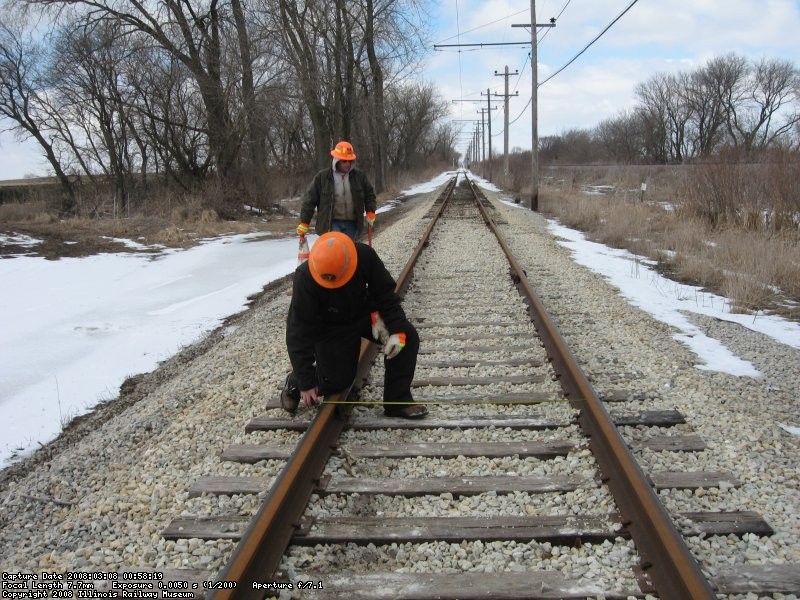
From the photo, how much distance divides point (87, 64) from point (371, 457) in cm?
2231

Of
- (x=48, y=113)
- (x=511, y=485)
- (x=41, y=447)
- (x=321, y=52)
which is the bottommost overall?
(x=41, y=447)

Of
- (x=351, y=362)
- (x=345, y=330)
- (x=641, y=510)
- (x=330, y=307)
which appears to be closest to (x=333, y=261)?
(x=330, y=307)

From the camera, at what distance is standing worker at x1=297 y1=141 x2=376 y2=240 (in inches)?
251

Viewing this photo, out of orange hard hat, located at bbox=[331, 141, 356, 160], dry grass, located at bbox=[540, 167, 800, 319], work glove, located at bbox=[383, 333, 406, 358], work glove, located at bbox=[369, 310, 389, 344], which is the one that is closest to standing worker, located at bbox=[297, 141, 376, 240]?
orange hard hat, located at bbox=[331, 141, 356, 160]

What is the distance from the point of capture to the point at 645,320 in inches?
247

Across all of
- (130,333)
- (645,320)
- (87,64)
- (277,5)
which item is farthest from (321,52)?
(645,320)

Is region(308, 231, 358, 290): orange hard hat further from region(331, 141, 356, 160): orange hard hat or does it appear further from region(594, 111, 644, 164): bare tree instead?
region(594, 111, 644, 164): bare tree

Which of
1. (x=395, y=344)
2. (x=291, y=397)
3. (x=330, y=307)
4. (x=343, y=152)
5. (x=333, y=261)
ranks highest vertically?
(x=343, y=152)

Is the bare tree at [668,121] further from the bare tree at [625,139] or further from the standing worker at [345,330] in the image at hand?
the standing worker at [345,330]

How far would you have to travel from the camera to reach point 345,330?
12.4 feet

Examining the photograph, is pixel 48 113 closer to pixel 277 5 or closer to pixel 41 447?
Answer: pixel 277 5

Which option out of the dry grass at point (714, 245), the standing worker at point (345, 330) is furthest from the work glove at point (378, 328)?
the dry grass at point (714, 245)

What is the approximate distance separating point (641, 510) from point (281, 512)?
1596mm

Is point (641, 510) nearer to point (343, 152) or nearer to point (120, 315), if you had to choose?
point (343, 152)
